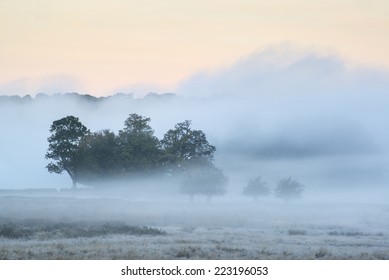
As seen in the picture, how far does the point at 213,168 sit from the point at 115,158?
1360 cm

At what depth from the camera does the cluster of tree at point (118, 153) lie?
100 m

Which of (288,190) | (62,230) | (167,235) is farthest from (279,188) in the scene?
(62,230)

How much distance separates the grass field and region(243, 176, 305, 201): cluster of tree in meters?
31.4

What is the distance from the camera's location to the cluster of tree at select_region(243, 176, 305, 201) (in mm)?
107375

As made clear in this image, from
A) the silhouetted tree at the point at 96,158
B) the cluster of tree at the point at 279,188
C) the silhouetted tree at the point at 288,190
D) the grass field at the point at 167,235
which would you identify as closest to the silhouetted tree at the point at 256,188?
the cluster of tree at the point at 279,188

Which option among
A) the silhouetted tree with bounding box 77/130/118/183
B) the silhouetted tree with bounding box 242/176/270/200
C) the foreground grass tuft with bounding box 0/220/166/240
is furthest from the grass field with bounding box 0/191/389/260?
the silhouetted tree with bounding box 242/176/270/200

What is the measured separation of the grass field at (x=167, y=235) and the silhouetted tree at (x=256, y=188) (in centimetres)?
3416

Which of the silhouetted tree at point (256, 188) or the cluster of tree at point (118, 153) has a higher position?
the cluster of tree at point (118, 153)

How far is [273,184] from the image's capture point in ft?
387

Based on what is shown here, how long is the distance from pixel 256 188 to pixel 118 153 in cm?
2131

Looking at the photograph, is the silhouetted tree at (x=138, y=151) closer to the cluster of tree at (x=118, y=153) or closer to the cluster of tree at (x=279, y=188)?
the cluster of tree at (x=118, y=153)

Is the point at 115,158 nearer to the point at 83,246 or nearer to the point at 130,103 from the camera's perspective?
the point at 130,103

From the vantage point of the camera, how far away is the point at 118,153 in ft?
334

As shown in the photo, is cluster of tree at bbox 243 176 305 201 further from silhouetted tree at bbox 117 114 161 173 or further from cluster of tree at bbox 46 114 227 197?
silhouetted tree at bbox 117 114 161 173
